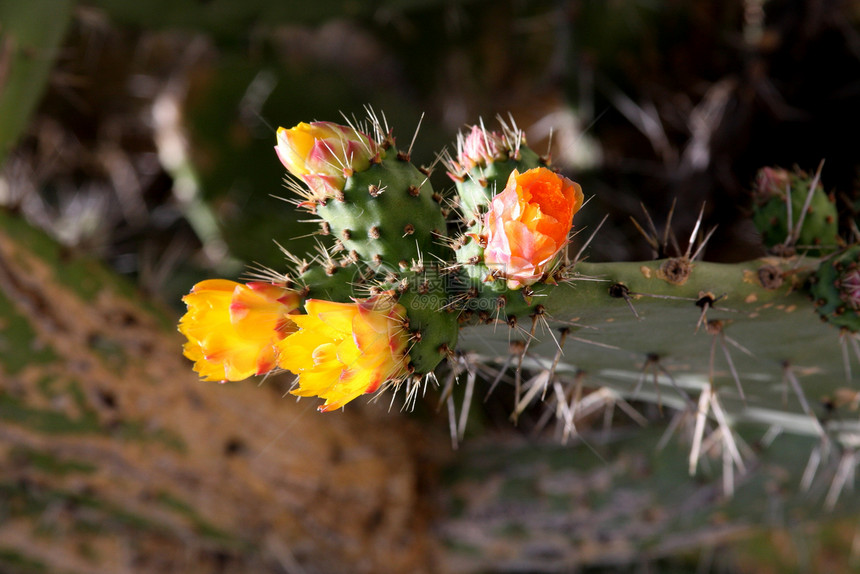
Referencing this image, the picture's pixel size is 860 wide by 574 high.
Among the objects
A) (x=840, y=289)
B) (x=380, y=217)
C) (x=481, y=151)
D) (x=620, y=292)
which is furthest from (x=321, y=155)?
(x=840, y=289)

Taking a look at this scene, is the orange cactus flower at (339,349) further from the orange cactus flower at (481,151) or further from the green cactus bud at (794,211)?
the green cactus bud at (794,211)

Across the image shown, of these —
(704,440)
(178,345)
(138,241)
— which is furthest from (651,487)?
(138,241)

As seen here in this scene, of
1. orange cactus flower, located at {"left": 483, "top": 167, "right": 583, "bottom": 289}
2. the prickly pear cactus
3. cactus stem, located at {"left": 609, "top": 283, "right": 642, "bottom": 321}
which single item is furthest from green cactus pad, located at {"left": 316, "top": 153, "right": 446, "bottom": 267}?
cactus stem, located at {"left": 609, "top": 283, "right": 642, "bottom": 321}

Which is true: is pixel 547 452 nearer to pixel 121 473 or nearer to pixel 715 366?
pixel 715 366

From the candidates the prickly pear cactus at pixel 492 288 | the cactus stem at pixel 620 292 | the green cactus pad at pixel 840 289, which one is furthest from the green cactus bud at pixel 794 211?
the cactus stem at pixel 620 292

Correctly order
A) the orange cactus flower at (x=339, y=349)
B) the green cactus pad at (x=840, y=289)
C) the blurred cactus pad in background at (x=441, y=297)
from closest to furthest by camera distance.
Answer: the orange cactus flower at (x=339, y=349) → the blurred cactus pad in background at (x=441, y=297) → the green cactus pad at (x=840, y=289)

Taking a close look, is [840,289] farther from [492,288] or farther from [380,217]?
[380,217]

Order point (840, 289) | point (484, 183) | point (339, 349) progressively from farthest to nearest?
point (840, 289), point (484, 183), point (339, 349)
